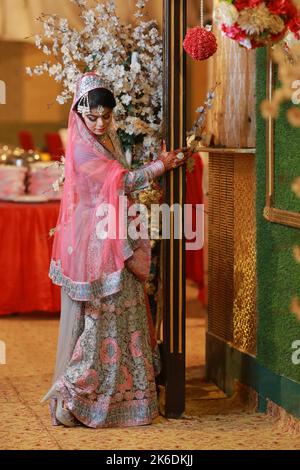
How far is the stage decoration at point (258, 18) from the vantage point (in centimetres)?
332

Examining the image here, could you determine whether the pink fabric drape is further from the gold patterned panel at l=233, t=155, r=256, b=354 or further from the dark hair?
the gold patterned panel at l=233, t=155, r=256, b=354

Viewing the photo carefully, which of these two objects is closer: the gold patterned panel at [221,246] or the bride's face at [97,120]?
the bride's face at [97,120]

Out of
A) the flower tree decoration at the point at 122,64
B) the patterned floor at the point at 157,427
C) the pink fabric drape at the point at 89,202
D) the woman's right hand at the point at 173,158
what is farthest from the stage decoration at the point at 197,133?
the patterned floor at the point at 157,427

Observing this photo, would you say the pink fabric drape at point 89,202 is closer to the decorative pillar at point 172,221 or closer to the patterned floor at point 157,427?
the decorative pillar at point 172,221

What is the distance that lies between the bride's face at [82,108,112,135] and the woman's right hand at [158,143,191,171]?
0.88ft

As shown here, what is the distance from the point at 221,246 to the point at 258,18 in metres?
1.85

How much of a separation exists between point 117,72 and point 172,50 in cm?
43

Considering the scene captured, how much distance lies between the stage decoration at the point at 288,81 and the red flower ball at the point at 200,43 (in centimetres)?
26

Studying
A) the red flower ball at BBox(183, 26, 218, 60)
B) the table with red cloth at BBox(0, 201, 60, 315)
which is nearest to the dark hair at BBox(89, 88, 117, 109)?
the red flower ball at BBox(183, 26, 218, 60)

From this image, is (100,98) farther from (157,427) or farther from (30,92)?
(30,92)

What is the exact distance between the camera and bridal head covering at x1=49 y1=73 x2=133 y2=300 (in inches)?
161

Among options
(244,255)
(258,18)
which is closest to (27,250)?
(244,255)

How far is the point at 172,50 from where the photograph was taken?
4.16 meters

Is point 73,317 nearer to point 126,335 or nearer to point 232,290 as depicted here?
point 126,335
